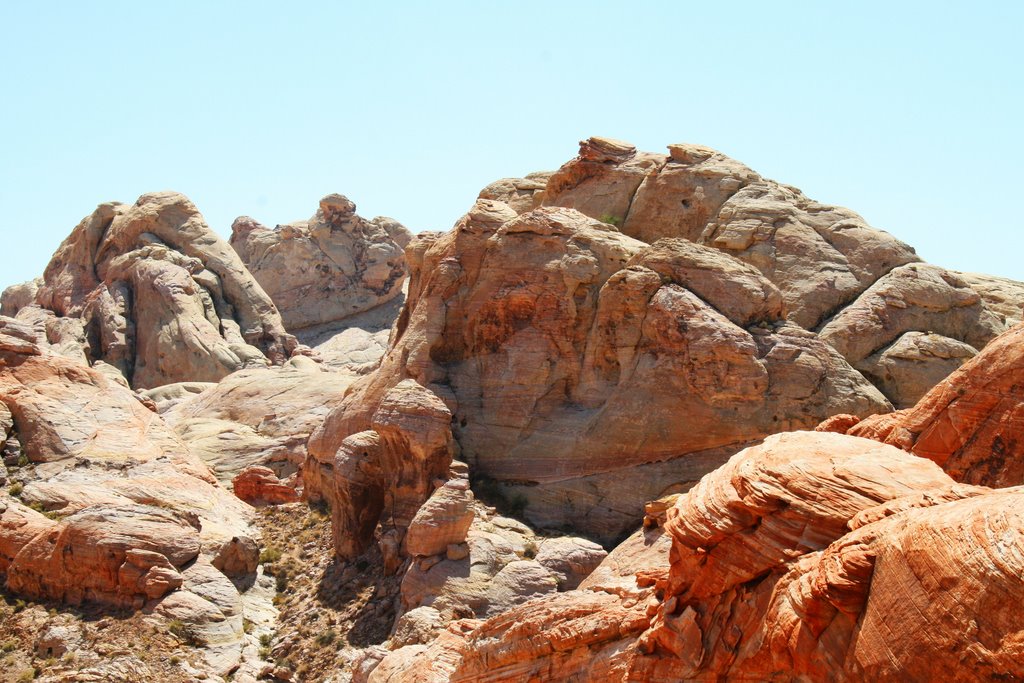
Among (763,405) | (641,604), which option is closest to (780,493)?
(641,604)

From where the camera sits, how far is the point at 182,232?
74.4m

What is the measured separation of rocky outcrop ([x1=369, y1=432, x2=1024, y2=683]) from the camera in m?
14.3

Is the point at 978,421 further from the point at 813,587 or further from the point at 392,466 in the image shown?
the point at 392,466

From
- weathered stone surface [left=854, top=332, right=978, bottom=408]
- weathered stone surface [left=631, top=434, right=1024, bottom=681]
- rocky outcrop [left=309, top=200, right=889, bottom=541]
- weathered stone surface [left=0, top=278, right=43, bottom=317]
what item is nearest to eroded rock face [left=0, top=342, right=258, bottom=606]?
rocky outcrop [left=309, top=200, right=889, bottom=541]

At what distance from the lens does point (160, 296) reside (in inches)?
2682

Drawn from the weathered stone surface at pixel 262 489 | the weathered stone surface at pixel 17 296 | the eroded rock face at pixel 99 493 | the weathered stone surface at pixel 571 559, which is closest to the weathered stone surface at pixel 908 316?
the weathered stone surface at pixel 571 559

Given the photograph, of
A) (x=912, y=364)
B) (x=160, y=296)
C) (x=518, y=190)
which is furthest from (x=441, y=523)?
(x=160, y=296)

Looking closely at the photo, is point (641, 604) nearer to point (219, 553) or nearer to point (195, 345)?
point (219, 553)

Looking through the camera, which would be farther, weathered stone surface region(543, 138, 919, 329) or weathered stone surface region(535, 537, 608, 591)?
weathered stone surface region(543, 138, 919, 329)

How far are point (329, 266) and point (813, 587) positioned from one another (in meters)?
76.3

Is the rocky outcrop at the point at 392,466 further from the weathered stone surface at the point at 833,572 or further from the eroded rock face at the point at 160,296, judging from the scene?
the eroded rock face at the point at 160,296

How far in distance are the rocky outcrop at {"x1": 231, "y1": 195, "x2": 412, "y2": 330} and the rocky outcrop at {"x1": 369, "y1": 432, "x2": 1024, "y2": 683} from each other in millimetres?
68445

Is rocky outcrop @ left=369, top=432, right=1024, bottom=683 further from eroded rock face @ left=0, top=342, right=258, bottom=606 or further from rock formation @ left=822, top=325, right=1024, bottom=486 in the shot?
eroded rock face @ left=0, top=342, right=258, bottom=606

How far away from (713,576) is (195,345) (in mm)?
51887
